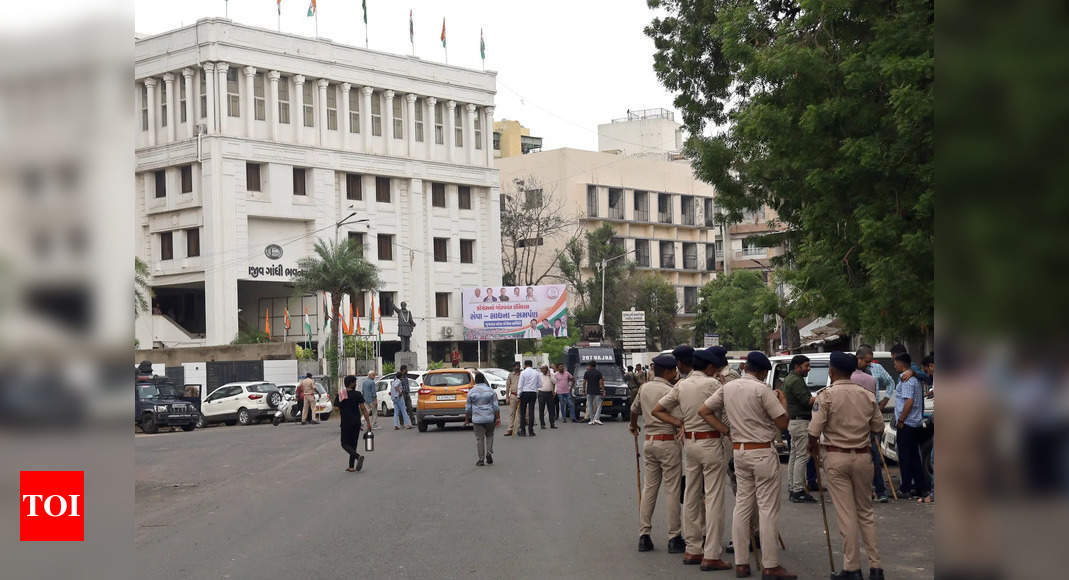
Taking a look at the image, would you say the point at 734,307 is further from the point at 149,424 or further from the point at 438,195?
the point at 149,424

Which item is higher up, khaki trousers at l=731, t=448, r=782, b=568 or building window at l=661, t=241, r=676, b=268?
building window at l=661, t=241, r=676, b=268

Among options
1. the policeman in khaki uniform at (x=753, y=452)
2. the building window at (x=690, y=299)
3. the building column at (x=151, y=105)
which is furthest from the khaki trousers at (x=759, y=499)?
the building window at (x=690, y=299)

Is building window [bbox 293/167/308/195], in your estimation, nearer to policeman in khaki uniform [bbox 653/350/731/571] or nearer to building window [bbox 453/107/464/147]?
building window [bbox 453/107/464/147]

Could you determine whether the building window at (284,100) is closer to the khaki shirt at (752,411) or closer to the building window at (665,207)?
the building window at (665,207)

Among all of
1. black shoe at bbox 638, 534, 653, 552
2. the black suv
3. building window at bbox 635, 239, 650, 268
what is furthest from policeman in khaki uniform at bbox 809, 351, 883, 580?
building window at bbox 635, 239, 650, 268

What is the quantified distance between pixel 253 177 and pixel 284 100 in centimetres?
508

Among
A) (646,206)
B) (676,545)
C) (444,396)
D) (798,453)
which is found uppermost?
(646,206)

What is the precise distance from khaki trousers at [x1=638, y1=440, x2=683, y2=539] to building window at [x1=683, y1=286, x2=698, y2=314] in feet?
285

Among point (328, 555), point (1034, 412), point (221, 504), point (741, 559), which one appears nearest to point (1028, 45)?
point (1034, 412)

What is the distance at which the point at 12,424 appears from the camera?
8.43 ft

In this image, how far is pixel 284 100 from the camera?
218 ft

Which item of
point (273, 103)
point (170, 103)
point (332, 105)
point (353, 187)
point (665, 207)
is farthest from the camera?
point (665, 207)

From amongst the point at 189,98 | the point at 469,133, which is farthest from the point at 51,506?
the point at 469,133

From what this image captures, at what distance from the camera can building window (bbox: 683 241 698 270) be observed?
325ft
